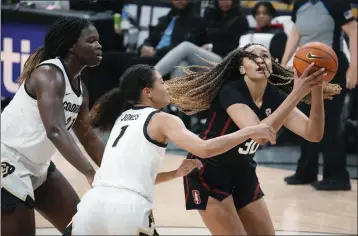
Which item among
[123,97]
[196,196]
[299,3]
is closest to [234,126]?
[196,196]

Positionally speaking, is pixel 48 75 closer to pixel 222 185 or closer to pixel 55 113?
pixel 55 113

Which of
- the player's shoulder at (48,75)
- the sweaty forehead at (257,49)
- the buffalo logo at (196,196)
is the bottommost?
the buffalo logo at (196,196)

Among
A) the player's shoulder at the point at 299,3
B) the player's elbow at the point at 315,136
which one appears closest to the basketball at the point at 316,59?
the player's elbow at the point at 315,136

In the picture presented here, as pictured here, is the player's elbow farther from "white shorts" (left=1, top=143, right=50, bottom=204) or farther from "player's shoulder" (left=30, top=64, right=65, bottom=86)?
"white shorts" (left=1, top=143, right=50, bottom=204)

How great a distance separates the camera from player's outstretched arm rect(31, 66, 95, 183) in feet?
13.3

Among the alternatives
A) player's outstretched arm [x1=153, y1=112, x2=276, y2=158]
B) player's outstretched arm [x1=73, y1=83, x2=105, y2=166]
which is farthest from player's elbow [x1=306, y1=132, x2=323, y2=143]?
player's outstretched arm [x1=73, y1=83, x2=105, y2=166]

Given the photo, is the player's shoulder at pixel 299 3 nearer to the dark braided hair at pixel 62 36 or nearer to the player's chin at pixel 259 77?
the player's chin at pixel 259 77

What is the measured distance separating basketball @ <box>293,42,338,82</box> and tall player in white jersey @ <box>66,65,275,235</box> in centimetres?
55

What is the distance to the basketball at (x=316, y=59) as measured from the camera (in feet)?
13.5

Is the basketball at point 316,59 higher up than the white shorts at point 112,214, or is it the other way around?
the basketball at point 316,59

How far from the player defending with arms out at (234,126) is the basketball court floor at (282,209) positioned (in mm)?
1676

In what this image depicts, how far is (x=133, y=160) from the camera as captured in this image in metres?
3.75

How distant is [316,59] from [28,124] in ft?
4.95

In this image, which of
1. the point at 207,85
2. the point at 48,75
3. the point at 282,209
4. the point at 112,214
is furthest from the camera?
the point at 282,209
